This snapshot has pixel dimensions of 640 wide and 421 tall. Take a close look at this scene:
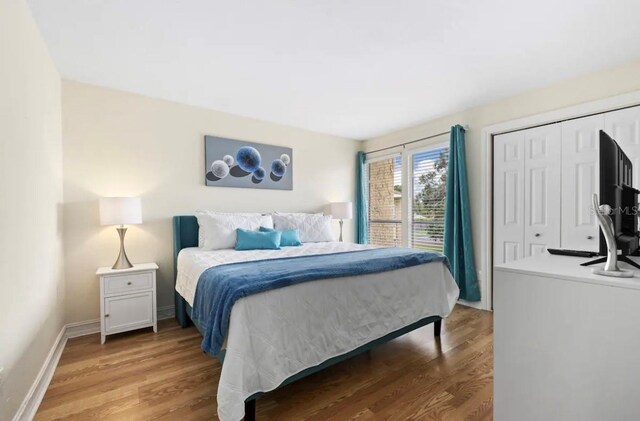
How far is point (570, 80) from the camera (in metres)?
2.64

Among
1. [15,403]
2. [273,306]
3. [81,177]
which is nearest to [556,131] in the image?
[273,306]

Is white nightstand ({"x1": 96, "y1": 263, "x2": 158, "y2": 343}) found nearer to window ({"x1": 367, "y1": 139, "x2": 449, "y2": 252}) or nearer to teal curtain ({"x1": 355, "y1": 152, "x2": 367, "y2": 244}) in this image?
teal curtain ({"x1": 355, "y1": 152, "x2": 367, "y2": 244})

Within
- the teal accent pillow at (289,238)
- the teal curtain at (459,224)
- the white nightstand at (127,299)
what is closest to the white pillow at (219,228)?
the teal accent pillow at (289,238)

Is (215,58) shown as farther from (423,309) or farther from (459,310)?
(459,310)

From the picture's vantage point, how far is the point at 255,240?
2879mm

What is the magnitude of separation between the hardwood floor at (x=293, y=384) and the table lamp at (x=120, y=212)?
29.8 inches

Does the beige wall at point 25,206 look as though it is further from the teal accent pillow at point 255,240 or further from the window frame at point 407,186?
the window frame at point 407,186

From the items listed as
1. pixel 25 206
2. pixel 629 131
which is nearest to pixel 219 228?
pixel 25 206

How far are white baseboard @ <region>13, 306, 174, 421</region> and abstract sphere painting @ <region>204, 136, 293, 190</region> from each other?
5.28 ft

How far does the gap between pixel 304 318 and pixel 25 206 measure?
1.75m

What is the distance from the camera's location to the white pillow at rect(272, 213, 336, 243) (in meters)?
3.49

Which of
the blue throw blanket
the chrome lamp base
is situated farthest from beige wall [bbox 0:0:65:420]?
the blue throw blanket

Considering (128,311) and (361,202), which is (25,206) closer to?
(128,311)

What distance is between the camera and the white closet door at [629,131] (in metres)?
2.30
